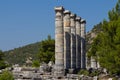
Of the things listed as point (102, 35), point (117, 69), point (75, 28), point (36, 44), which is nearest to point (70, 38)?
point (75, 28)

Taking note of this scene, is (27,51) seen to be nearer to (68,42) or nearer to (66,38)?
(68,42)

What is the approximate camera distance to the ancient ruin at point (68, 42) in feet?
171

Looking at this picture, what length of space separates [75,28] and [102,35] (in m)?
8.77

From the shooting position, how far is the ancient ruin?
171ft

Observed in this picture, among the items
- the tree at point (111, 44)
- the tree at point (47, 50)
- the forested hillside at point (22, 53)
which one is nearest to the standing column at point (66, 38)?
the tree at point (111, 44)

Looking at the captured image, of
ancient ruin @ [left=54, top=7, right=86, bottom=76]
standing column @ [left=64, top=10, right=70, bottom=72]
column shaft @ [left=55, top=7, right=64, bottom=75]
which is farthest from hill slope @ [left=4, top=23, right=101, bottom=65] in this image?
column shaft @ [left=55, top=7, right=64, bottom=75]

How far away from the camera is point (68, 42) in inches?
2159

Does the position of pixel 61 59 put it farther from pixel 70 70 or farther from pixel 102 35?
pixel 102 35

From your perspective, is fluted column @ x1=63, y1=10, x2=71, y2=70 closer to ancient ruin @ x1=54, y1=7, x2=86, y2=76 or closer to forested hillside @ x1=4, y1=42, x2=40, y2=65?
ancient ruin @ x1=54, y1=7, x2=86, y2=76

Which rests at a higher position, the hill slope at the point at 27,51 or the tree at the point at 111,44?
the hill slope at the point at 27,51

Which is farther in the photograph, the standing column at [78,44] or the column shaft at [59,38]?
the standing column at [78,44]

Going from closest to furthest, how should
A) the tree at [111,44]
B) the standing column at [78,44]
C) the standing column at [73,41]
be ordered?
1. the tree at [111,44]
2. the standing column at [73,41]
3. the standing column at [78,44]

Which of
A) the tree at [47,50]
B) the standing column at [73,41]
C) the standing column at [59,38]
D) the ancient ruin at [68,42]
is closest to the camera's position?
the standing column at [59,38]

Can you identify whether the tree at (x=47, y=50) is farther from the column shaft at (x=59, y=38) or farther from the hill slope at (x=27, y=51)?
the hill slope at (x=27, y=51)
